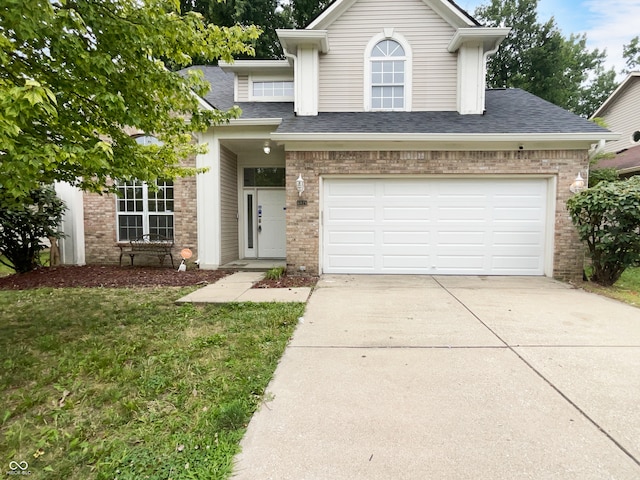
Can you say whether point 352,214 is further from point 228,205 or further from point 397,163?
point 228,205

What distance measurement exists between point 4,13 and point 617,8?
25.3 m

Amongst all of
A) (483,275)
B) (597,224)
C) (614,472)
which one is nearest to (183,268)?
(483,275)

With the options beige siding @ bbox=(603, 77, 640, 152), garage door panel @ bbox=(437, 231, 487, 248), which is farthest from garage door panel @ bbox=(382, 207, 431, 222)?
beige siding @ bbox=(603, 77, 640, 152)

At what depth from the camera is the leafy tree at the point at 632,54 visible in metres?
24.2

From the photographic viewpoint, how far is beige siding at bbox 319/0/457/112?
27.1 feet

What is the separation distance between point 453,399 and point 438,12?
9036 mm

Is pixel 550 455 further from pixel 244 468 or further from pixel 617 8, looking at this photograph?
pixel 617 8

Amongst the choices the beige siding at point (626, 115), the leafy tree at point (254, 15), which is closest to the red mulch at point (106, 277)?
Result: the leafy tree at point (254, 15)

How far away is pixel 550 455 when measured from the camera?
1.95 meters

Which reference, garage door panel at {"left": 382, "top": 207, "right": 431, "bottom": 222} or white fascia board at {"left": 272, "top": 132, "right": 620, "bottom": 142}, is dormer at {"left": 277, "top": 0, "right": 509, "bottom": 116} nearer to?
white fascia board at {"left": 272, "top": 132, "right": 620, "bottom": 142}

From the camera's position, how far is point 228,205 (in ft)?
30.1

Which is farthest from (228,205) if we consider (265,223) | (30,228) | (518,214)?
(518,214)

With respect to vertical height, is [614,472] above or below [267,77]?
below

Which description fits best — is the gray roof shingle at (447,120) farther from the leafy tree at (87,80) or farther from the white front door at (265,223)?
the leafy tree at (87,80)
